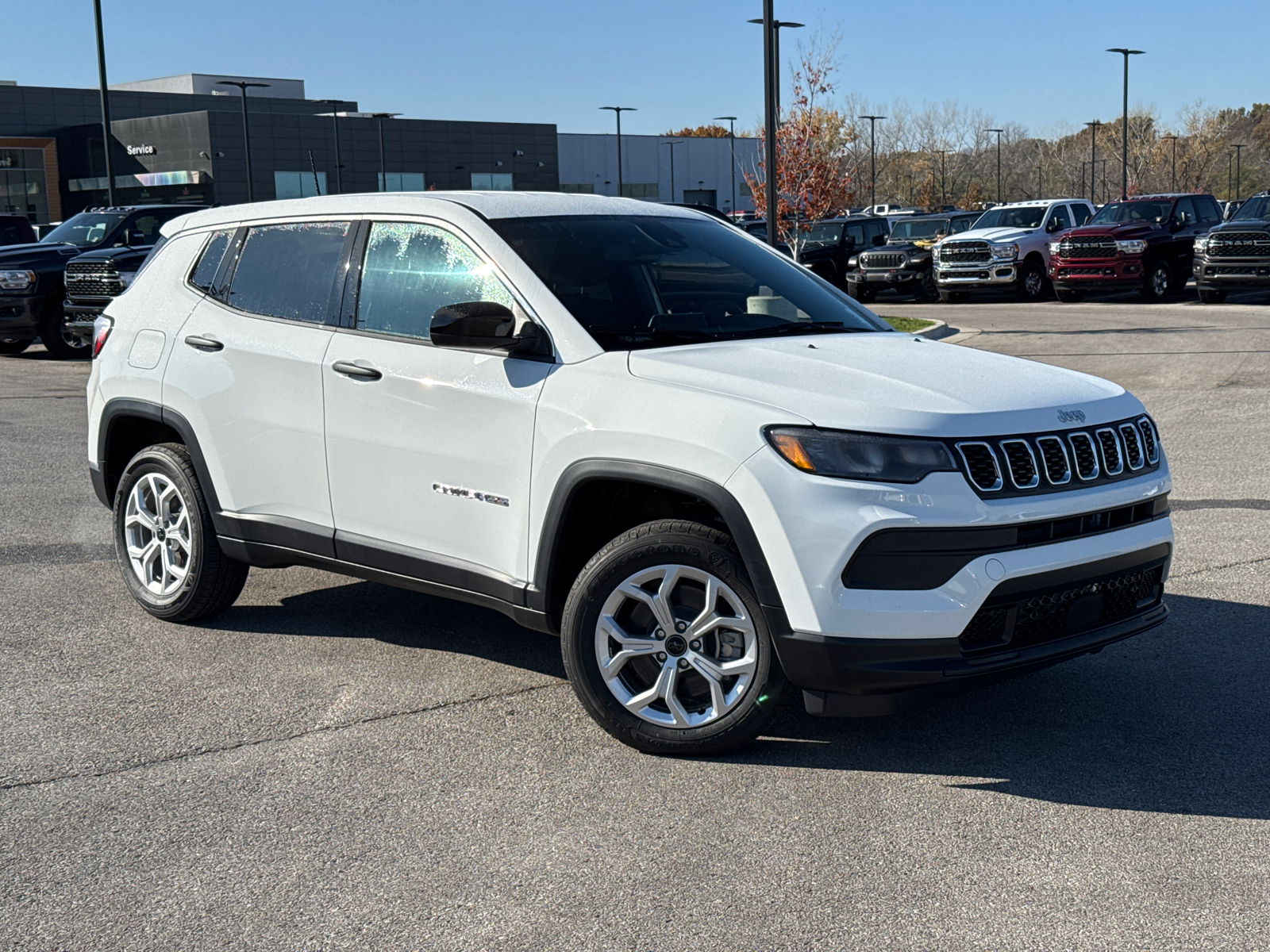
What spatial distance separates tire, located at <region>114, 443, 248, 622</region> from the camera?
19.1 feet

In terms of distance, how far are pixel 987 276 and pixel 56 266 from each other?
17586 mm

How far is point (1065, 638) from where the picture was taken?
415 centimetres

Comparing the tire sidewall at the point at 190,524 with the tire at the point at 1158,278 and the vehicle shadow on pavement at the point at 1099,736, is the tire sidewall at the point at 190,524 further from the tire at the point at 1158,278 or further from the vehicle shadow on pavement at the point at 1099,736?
the tire at the point at 1158,278

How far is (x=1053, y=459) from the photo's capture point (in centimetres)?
409

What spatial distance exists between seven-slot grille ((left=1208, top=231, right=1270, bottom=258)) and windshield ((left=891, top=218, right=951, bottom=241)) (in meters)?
8.16

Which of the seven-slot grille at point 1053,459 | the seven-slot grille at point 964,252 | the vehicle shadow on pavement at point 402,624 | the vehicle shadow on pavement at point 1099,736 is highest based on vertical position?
the seven-slot grille at point 964,252

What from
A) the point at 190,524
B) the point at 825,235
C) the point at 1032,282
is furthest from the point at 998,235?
the point at 190,524

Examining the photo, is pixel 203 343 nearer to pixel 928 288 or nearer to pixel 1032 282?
pixel 1032 282

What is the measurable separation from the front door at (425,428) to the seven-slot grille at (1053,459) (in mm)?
1485

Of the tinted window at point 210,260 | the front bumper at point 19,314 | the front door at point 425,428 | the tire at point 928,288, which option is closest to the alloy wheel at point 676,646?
the front door at point 425,428

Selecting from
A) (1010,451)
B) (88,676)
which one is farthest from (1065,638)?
(88,676)

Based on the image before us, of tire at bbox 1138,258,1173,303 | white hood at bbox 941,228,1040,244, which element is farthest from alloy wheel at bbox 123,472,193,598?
white hood at bbox 941,228,1040,244

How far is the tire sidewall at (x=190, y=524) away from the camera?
5.82 meters

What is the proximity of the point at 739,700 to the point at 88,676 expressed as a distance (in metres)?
2.67
